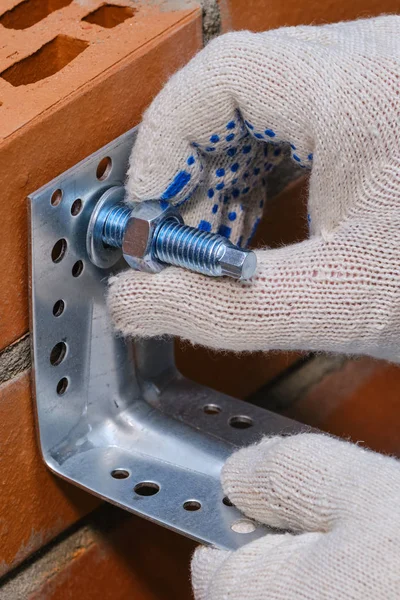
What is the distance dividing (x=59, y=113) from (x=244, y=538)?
434 millimetres

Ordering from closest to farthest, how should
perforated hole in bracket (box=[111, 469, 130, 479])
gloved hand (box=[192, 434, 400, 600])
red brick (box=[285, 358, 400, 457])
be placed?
gloved hand (box=[192, 434, 400, 600]), perforated hole in bracket (box=[111, 469, 130, 479]), red brick (box=[285, 358, 400, 457])

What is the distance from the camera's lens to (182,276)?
0.85 metres

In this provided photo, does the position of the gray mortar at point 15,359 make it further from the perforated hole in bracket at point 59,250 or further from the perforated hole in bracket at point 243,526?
the perforated hole in bracket at point 243,526

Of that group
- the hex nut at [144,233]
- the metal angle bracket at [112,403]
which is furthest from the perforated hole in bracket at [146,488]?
the hex nut at [144,233]

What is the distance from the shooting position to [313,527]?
766mm

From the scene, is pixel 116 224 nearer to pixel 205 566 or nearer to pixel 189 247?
pixel 189 247

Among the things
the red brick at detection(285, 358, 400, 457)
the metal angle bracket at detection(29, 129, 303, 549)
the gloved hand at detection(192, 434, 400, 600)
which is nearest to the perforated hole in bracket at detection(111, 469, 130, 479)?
the metal angle bracket at detection(29, 129, 303, 549)

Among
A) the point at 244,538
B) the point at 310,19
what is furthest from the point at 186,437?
the point at 310,19

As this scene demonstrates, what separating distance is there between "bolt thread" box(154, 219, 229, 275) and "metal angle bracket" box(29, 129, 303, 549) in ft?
0.27

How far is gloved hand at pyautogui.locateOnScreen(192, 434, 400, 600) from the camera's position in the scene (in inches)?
27.6

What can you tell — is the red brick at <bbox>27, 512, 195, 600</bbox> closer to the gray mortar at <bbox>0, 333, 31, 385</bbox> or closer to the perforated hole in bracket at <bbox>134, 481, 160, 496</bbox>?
the perforated hole in bracket at <bbox>134, 481, 160, 496</bbox>

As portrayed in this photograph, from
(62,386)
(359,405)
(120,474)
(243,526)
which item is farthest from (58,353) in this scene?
(359,405)

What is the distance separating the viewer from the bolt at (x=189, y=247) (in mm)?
784

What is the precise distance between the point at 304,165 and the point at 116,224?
20 cm
